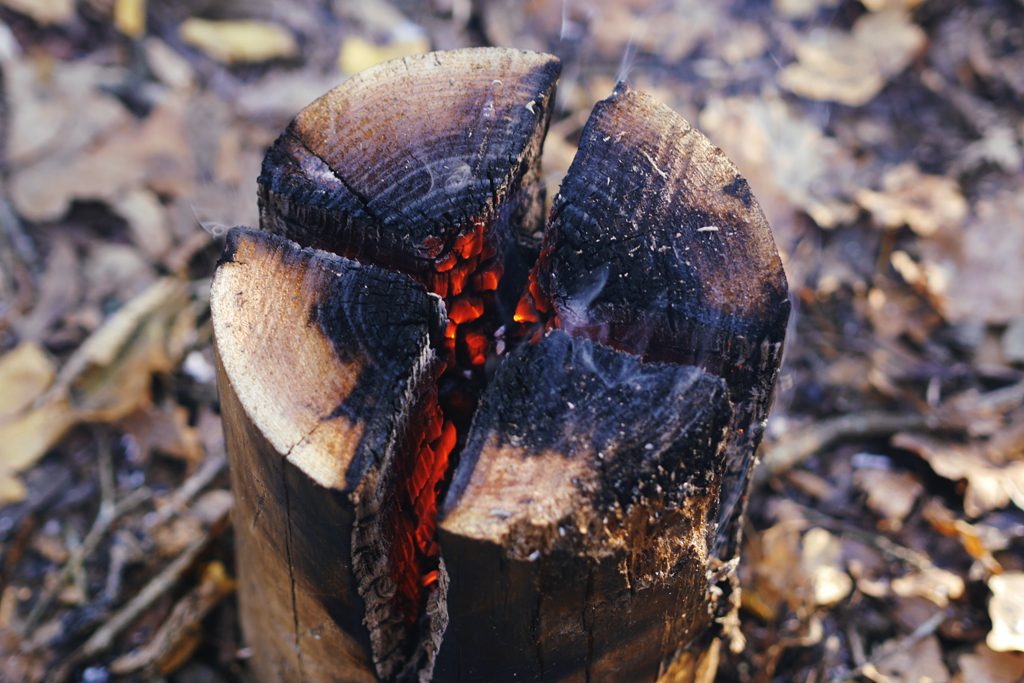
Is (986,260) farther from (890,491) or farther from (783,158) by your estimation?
(890,491)

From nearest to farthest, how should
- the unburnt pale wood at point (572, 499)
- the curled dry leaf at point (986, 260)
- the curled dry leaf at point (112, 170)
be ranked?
the unburnt pale wood at point (572, 499)
the curled dry leaf at point (986, 260)
the curled dry leaf at point (112, 170)

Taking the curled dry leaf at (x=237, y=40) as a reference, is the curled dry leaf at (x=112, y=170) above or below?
below

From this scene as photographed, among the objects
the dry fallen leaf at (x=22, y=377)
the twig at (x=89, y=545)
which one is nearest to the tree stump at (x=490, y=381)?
the twig at (x=89, y=545)

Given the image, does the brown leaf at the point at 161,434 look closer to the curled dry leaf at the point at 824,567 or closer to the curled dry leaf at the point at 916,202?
the curled dry leaf at the point at 824,567

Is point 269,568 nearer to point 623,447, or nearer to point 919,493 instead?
point 623,447

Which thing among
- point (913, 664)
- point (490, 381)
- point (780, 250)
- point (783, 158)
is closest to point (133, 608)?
point (490, 381)

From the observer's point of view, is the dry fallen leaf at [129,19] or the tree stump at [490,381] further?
the dry fallen leaf at [129,19]

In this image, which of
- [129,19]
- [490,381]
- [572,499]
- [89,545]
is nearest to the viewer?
[572,499]

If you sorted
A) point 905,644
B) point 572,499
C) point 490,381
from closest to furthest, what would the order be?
point 572,499
point 490,381
point 905,644
